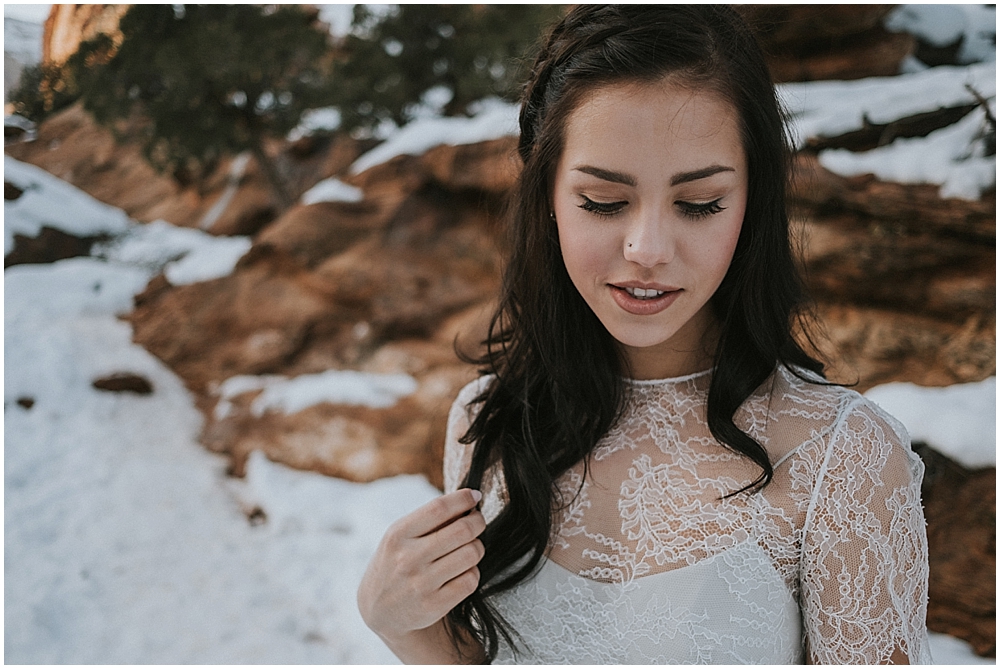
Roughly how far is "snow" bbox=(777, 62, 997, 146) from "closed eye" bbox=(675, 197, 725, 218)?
1.99 m

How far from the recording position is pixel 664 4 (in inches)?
38.9

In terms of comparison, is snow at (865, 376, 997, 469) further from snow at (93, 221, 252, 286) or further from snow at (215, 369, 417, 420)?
snow at (93, 221, 252, 286)

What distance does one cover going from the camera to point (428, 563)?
1034mm

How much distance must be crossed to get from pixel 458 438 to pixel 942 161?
2.71 m

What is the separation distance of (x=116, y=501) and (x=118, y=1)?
2.60m

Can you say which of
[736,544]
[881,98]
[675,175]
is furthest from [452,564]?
[881,98]

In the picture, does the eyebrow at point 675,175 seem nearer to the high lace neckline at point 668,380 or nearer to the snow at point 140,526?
the high lace neckline at point 668,380

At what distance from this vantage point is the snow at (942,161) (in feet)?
8.50

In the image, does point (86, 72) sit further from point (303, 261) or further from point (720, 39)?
point (720, 39)

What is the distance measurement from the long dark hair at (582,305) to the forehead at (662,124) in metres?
0.02

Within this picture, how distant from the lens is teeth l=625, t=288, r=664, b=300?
97cm

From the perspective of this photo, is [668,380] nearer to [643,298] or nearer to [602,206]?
[643,298]

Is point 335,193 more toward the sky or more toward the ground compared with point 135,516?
more toward the sky

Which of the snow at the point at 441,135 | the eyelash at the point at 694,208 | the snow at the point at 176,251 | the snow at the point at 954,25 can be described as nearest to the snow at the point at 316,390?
the snow at the point at 176,251
